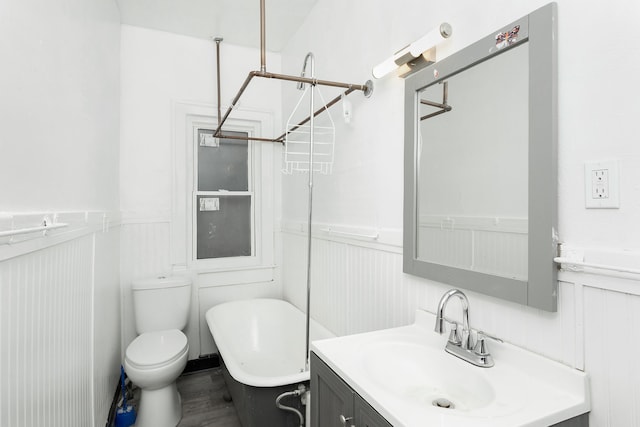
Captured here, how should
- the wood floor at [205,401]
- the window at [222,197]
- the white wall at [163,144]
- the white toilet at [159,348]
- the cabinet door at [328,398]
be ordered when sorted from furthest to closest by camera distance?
the window at [222,197]
the white wall at [163,144]
the wood floor at [205,401]
the white toilet at [159,348]
the cabinet door at [328,398]

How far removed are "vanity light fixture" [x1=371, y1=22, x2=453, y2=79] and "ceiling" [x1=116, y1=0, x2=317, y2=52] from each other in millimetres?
1265

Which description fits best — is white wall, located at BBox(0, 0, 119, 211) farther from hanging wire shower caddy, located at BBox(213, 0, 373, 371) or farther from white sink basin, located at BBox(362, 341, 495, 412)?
white sink basin, located at BBox(362, 341, 495, 412)

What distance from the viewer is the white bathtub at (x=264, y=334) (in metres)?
2.33

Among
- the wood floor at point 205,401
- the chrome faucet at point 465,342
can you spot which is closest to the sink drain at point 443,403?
the chrome faucet at point 465,342

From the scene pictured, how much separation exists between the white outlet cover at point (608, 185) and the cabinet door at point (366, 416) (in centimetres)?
74

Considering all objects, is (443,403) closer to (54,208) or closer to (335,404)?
(335,404)

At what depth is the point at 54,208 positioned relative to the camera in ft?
3.96

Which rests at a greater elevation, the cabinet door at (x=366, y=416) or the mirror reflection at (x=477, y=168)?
the mirror reflection at (x=477, y=168)

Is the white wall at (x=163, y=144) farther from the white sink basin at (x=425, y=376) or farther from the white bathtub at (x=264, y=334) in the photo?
the white sink basin at (x=425, y=376)

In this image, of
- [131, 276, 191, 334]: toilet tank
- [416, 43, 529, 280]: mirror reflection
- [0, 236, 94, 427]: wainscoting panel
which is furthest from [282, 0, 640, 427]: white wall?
[0, 236, 94, 427]: wainscoting panel

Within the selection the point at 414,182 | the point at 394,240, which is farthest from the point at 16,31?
the point at 394,240

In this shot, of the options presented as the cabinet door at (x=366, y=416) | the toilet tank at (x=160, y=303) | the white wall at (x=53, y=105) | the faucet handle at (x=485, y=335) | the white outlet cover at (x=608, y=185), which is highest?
the white wall at (x=53, y=105)

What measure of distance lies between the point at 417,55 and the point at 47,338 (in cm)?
162

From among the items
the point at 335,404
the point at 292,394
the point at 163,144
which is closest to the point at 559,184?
the point at 335,404
